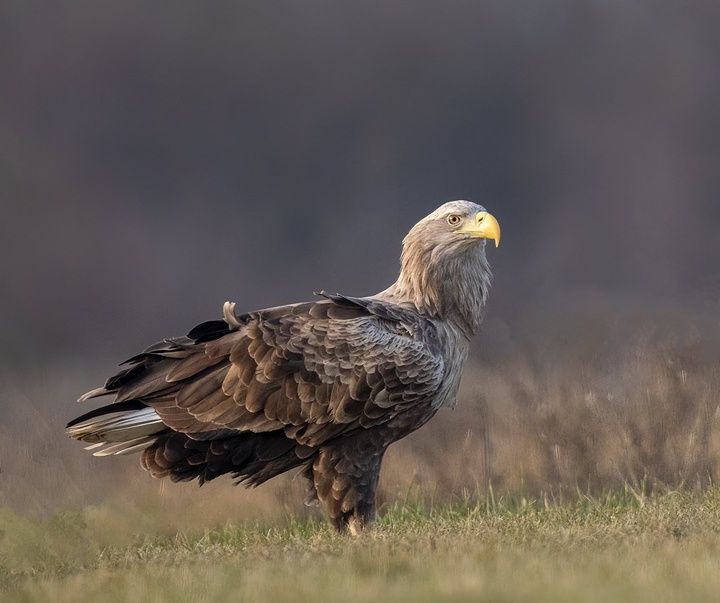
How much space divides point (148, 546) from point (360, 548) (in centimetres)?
293

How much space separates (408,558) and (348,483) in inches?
88.9

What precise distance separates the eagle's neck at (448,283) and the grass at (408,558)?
1.82m

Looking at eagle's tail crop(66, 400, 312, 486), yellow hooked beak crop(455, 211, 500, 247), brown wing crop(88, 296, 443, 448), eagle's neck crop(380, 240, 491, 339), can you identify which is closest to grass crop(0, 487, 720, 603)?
eagle's tail crop(66, 400, 312, 486)

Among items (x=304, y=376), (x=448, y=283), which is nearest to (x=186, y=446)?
(x=304, y=376)

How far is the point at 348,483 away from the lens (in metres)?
9.46

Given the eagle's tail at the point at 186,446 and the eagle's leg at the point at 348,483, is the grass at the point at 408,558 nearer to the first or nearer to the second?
the eagle's leg at the point at 348,483

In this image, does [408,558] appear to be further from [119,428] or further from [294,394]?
[119,428]

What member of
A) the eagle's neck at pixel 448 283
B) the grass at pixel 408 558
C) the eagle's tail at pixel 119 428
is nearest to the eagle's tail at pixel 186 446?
the eagle's tail at pixel 119 428

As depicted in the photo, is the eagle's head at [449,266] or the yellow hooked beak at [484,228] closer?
the yellow hooked beak at [484,228]

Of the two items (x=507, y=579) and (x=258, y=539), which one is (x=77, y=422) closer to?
(x=258, y=539)

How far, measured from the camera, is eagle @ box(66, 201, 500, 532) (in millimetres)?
9500

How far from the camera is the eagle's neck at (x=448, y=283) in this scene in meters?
10.1

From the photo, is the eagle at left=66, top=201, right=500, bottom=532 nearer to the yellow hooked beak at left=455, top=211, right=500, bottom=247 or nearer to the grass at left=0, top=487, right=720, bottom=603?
the yellow hooked beak at left=455, top=211, right=500, bottom=247

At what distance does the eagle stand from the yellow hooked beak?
0.04 feet
